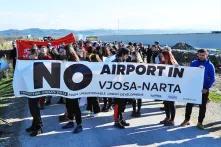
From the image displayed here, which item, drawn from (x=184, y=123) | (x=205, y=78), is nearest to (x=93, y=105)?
(x=184, y=123)

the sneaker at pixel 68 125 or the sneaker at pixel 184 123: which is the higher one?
the sneaker at pixel 184 123

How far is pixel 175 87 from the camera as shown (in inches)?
503

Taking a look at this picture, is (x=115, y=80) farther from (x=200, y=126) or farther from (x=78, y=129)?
(x=200, y=126)

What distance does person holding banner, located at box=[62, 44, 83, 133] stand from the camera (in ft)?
39.4

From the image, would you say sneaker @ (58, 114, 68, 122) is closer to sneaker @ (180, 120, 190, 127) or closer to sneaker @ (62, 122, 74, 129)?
sneaker @ (62, 122, 74, 129)

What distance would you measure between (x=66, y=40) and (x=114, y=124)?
10.0m

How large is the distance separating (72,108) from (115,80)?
4.59 ft

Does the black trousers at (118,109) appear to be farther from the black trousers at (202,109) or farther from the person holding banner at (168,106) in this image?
the black trousers at (202,109)

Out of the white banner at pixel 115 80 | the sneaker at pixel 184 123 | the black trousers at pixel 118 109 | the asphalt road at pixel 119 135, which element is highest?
the white banner at pixel 115 80

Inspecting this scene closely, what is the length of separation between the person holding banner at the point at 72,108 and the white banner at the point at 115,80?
0.52 feet

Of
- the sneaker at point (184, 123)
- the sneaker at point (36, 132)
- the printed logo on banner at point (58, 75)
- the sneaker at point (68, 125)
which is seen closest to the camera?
the sneaker at point (36, 132)

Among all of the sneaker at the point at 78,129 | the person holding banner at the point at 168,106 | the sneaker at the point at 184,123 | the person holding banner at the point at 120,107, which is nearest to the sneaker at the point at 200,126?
the sneaker at the point at 184,123

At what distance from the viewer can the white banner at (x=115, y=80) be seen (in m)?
12.2

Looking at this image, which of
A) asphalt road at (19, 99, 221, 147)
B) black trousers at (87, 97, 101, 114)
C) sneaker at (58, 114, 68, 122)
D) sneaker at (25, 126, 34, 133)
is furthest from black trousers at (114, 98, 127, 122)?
sneaker at (25, 126, 34, 133)
